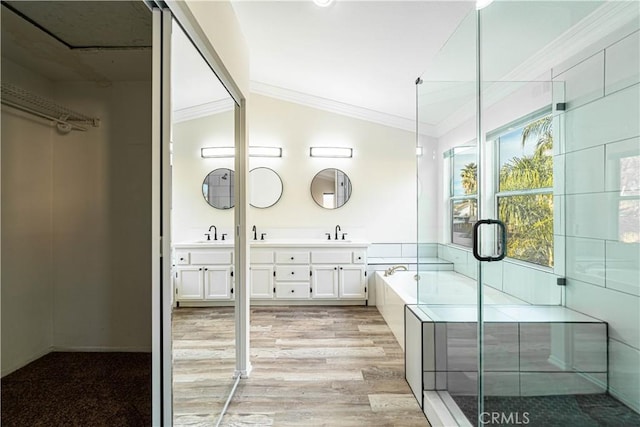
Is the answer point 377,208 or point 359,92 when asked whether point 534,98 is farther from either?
point 377,208

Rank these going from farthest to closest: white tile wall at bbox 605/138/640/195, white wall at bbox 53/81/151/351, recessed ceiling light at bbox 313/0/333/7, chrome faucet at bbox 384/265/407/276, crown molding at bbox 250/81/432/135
A: crown molding at bbox 250/81/432/135, chrome faucet at bbox 384/265/407/276, recessed ceiling light at bbox 313/0/333/7, white wall at bbox 53/81/151/351, white tile wall at bbox 605/138/640/195

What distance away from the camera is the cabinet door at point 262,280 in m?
4.07

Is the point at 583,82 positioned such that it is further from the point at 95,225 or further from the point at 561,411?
the point at 95,225

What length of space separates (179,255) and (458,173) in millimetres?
2636

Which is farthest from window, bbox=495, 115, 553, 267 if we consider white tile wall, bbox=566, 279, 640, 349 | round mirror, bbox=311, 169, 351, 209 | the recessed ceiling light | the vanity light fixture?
round mirror, bbox=311, 169, 351, 209

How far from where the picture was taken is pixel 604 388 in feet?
5.75

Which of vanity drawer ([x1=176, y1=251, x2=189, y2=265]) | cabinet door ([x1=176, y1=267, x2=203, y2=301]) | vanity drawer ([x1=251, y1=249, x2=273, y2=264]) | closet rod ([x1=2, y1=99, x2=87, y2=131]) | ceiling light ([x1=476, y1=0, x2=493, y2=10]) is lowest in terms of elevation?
vanity drawer ([x1=251, y1=249, x2=273, y2=264])

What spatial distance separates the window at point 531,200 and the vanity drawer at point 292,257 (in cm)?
248

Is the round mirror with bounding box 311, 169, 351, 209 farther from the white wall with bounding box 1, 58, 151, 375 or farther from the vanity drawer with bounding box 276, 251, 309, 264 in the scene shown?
the white wall with bounding box 1, 58, 151, 375

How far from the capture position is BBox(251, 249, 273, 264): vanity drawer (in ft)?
13.3

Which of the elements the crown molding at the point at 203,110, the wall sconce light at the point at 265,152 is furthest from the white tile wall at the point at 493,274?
the wall sconce light at the point at 265,152

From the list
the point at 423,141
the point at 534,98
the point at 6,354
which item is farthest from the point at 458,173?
the point at 6,354

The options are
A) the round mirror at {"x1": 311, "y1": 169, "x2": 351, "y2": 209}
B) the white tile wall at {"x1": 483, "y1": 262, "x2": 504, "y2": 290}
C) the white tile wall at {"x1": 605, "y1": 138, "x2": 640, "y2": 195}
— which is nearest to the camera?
the white tile wall at {"x1": 605, "y1": 138, "x2": 640, "y2": 195}

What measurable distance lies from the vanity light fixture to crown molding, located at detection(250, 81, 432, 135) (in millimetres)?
2494
